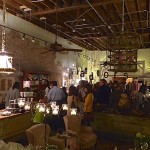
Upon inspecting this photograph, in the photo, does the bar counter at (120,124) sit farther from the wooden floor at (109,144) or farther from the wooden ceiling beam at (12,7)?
the wooden ceiling beam at (12,7)

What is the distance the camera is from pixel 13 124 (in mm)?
6488

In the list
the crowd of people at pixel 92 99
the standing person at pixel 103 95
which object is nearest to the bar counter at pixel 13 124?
the crowd of people at pixel 92 99

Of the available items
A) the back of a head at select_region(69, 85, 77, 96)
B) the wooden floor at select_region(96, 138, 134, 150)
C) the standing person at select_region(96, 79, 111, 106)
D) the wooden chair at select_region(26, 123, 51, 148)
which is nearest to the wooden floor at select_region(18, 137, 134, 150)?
the wooden floor at select_region(96, 138, 134, 150)

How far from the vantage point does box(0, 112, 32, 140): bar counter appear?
19.9 ft

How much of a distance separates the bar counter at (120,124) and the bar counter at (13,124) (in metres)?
2.18

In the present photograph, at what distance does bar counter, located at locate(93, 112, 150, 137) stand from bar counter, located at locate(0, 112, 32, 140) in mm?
2179

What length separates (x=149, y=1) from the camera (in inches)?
290

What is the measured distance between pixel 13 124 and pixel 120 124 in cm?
317

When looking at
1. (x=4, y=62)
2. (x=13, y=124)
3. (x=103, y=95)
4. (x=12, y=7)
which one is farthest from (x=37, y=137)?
(x=12, y=7)

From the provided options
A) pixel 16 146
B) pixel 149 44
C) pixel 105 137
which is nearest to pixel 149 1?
pixel 105 137

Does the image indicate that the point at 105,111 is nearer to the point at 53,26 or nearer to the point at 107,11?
the point at 107,11

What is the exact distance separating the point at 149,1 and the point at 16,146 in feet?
20.4

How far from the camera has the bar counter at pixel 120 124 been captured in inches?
266

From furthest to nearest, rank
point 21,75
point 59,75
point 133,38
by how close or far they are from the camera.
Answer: point 59,75 → point 21,75 → point 133,38
